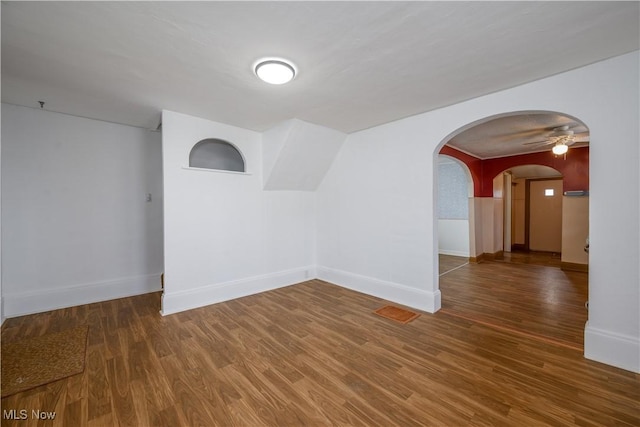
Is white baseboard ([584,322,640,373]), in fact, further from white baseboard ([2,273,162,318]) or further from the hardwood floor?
white baseboard ([2,273,162,318])

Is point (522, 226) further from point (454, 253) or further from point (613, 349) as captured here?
point (613, 349)

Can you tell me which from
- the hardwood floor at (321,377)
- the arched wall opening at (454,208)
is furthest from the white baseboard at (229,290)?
the arched wall opening at (454,208)

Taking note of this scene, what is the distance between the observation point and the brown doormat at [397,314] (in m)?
3.03

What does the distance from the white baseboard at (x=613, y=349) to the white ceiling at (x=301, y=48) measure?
2353 millimetres

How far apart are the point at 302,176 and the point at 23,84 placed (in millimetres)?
3345

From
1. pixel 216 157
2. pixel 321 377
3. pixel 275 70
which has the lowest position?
pixel 321 377

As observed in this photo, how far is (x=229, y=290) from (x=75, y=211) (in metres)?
2.40

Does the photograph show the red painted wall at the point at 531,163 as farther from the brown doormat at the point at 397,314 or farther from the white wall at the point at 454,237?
the brown doormat at the point at 397,314

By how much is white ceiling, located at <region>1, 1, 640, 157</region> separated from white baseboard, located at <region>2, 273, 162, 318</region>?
243cm

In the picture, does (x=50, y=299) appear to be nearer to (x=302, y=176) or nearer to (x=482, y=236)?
(x=302, y=176)

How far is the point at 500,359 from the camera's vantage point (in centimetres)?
221

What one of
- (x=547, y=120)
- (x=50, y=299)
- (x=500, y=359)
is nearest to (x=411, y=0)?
(x=500, y=359)

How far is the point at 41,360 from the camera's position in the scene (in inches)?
88.4

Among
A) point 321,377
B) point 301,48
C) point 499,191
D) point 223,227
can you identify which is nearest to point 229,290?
point 223,227
